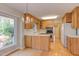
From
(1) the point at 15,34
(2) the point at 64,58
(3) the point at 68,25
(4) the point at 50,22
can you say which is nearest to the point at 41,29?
(4) the point at 50,22

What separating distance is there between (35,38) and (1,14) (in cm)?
263

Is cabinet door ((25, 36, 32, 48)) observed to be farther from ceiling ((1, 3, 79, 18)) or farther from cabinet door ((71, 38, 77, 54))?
cabinet door ((71, 38, 77, 54))

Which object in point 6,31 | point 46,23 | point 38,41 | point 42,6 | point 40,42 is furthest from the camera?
point 46,23

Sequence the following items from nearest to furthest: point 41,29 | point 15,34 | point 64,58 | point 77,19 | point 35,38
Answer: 1. point 64,58
2. point 77,19
3. point 15,34
4. point 35,38
5. point 41,29

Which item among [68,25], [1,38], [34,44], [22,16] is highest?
[22,16]

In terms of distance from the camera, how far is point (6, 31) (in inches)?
222

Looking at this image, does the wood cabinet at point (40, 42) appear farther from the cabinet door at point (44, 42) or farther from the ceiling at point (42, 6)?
the ceiling at point (42, 6)

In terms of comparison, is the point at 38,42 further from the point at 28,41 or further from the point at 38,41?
the point at 28,41

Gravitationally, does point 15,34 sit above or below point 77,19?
below

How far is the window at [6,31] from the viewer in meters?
5.21

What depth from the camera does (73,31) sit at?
7.38 meters

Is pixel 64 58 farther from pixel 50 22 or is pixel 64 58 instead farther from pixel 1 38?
pixel 50 22

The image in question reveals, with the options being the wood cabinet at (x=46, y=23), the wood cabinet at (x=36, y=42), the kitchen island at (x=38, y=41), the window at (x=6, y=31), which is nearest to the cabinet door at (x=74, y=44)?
the kitchen island at (x=38, y=41)

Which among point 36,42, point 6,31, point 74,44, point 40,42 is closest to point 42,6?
point 6,31
